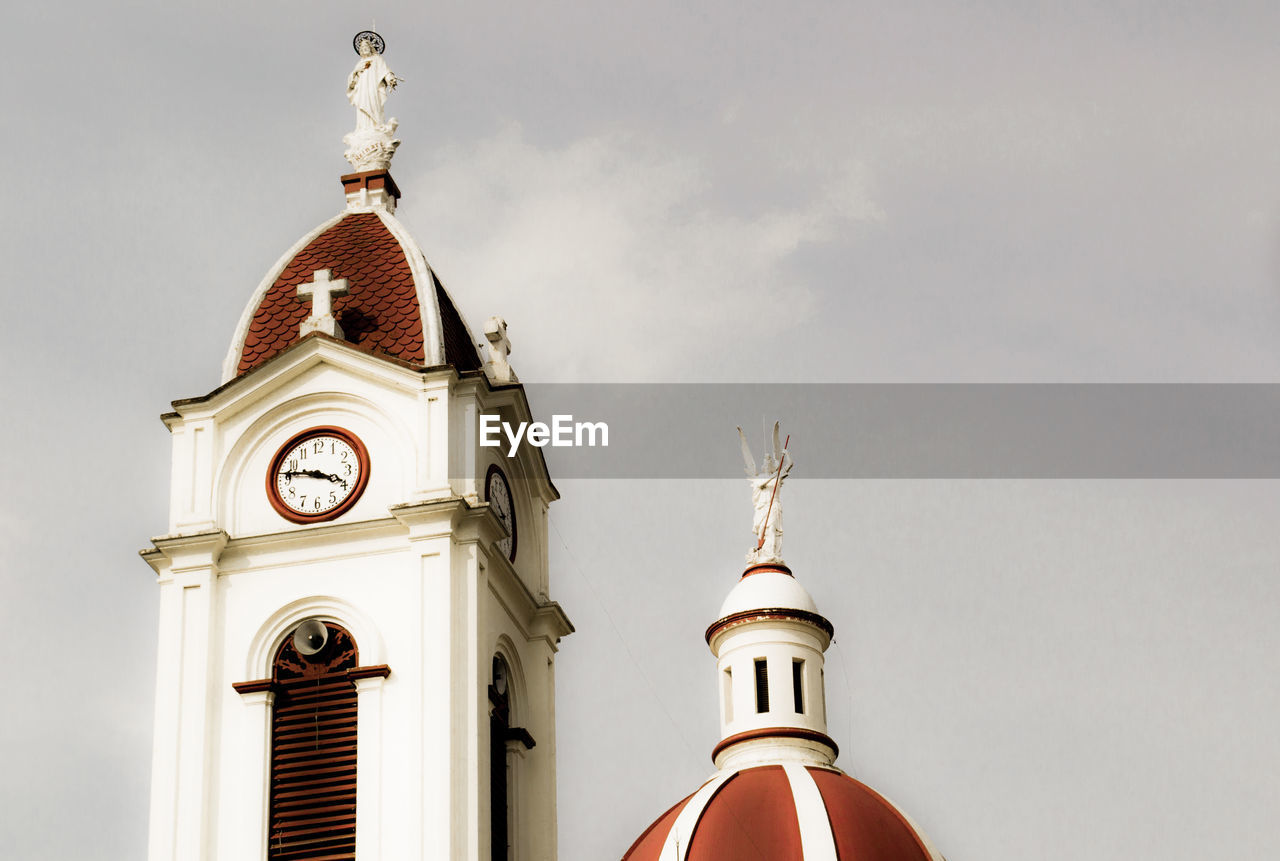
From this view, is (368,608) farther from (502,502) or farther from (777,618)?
→ (777,618)

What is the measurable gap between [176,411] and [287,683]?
5158 millimetres

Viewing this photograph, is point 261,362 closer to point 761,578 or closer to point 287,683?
point 287,683

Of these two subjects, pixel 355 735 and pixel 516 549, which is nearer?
pixel 355 735

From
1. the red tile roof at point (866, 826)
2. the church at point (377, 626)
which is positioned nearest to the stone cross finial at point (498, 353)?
the church at point (377, 626)

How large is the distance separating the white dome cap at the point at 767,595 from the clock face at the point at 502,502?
4.65 m

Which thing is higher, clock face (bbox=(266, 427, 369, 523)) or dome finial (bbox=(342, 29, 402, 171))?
dome finial (bbox=(342, 29, 402, 171))

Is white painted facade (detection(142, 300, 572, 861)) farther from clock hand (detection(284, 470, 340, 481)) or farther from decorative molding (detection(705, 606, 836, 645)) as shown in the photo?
decorative molding (detection(705, 606, 836, 645))

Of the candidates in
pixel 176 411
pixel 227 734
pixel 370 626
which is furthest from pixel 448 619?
pixel 176 411

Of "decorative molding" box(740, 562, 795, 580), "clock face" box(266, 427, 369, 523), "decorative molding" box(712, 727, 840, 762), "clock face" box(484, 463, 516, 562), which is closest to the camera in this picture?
"clock face" box(266, 427, 369, 523)

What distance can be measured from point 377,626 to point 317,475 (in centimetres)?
296

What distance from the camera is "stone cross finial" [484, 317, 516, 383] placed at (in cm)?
4106

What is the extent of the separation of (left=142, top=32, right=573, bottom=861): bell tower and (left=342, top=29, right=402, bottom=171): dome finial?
9.94 feet

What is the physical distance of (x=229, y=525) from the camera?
128 feet

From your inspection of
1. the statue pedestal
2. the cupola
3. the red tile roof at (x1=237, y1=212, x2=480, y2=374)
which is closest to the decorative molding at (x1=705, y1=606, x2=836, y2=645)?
the cupola
